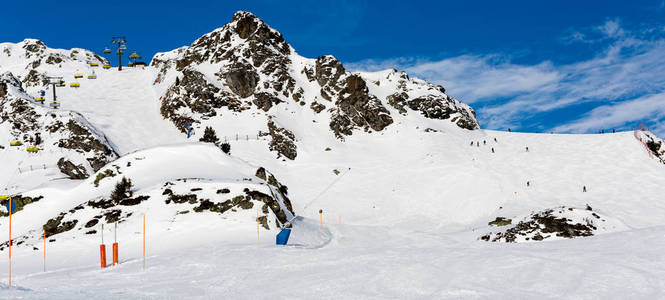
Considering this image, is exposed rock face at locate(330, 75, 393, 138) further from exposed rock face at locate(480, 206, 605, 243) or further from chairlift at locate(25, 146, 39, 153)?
exposed rock face at locate(480, 206, 605, 243)

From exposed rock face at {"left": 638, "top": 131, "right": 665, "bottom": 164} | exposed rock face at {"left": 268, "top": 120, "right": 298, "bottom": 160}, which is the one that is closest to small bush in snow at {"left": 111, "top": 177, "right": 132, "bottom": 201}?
exposed rock face at {"left": 268, "top": 120, "right": 298, "bottom": 160}

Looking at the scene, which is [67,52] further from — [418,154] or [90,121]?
[418,154]

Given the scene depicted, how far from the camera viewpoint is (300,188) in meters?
48.6

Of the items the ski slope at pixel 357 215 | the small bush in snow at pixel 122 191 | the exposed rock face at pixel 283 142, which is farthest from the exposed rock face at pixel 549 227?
the exposed rock face at pixel 283 142

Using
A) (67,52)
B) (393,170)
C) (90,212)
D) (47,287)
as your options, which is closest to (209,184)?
(90,212)

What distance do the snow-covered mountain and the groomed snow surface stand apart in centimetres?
14

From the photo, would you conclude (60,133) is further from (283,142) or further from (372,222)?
(372,222)

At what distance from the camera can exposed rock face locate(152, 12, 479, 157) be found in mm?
68750

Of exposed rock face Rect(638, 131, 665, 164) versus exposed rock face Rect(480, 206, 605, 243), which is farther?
exposed rock face Rect(638, 131, 665, 164)

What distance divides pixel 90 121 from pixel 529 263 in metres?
63.6

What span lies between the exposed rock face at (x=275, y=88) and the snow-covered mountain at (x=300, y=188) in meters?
0.38

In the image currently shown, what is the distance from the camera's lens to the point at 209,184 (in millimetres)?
25641

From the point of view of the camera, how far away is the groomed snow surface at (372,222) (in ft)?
30.7

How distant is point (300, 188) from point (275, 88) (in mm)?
31336
